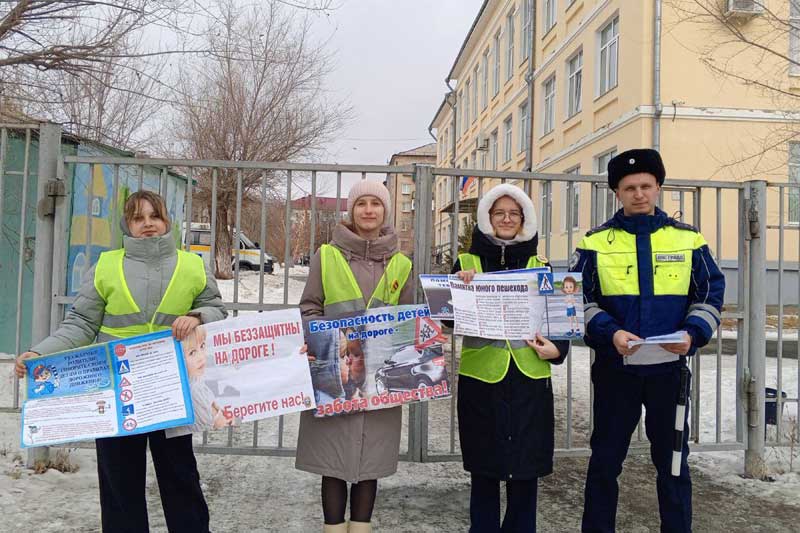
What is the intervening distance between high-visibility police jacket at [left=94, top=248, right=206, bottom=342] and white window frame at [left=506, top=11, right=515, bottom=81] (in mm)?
25824

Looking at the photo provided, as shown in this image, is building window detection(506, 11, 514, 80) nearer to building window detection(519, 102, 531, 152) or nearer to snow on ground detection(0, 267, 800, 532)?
building window detection(519, 102, 531, 152)

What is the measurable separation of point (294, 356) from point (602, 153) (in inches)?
614

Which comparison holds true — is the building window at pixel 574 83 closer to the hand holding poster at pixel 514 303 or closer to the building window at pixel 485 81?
the building window at pixel 485 81

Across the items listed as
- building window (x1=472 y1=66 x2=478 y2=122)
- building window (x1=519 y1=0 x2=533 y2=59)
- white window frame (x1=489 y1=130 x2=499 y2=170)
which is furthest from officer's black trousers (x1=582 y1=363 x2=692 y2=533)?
building window (x1=472 y1=66 x2=478 y2=122)

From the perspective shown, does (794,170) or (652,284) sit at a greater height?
(794,170)

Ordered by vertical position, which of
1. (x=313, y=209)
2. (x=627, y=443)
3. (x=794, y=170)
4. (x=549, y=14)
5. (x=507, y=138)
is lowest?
(x=627, y=443)

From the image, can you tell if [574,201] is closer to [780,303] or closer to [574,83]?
[780,303]

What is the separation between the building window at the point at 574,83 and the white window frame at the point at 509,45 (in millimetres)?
7082

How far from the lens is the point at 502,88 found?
91.5 ft

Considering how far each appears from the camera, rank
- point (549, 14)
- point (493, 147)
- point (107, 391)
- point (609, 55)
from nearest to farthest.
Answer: point (107, 391) < point (609, 55) < point (549, 14) < point (493, 147)

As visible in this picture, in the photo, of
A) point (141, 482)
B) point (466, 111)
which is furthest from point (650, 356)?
point (466, 111)

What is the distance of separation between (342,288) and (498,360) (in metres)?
0.83

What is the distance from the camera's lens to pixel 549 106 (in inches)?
864

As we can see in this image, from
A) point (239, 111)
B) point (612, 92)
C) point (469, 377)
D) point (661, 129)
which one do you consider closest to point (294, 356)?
point (469, 377)
